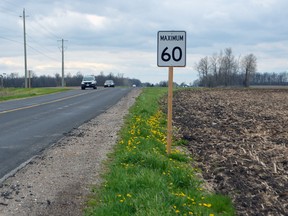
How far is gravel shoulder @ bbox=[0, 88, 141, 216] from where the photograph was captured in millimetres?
5859

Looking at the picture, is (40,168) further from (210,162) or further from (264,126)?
(264,126)

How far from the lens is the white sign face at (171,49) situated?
Result: 28.6ft

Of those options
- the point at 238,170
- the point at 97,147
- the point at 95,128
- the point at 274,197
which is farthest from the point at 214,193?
the point at 95,128

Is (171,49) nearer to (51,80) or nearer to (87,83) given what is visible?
(87,83)

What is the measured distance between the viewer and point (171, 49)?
344 inches

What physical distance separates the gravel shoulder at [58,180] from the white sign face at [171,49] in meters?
2.49

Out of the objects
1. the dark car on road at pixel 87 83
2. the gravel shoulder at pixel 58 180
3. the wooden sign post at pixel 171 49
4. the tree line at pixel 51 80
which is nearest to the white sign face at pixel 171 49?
the wooden sign post at pixel 171 49

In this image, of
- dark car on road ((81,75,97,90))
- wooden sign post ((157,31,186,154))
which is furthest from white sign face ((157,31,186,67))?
dark car on road ((81,75,97,90))

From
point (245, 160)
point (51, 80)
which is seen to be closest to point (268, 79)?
point (51, 80)

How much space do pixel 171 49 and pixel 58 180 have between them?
3473mm

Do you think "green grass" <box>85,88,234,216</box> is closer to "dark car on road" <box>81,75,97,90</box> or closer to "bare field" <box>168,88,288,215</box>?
"bare field" <box>168,88,288,215</box>

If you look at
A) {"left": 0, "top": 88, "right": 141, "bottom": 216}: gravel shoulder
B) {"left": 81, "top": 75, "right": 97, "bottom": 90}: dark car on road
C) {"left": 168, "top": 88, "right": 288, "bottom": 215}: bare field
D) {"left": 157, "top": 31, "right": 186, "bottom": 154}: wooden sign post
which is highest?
{"left": 157, "top": 31, "right": 186, "bottom": 154}: wooden sign post

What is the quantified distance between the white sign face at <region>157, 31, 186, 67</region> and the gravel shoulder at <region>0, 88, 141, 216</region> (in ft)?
8.16

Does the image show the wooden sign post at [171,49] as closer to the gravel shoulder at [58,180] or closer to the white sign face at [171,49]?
the white sign face at [171,49]
